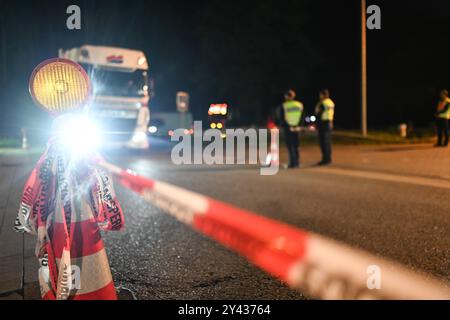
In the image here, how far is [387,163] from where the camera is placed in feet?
44.8

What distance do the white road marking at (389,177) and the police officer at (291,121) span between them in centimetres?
63

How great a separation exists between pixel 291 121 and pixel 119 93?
6.78 m

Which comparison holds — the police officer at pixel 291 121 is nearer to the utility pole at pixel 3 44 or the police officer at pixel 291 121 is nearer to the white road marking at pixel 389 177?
the white road marking at pixel 389 177

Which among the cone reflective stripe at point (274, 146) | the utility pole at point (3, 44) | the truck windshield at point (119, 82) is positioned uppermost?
the utility pole at point (3, 44)

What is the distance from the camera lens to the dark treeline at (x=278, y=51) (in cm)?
3784

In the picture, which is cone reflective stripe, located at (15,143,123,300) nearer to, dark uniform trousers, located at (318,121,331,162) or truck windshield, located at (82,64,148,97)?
dark uniform trousers, located at (318,121,331,162)

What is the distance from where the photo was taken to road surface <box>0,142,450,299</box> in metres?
4.81

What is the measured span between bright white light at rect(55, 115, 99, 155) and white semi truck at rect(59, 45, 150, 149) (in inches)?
553

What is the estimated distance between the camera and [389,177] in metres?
11.5

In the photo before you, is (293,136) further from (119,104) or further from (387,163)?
(119,104)

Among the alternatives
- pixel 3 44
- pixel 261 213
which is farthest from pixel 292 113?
pixel 3 44

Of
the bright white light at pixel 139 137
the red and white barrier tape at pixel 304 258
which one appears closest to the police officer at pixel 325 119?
the red and white barrier tape at pixel 304 258

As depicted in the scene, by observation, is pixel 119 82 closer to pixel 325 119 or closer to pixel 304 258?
pixel 325 119
